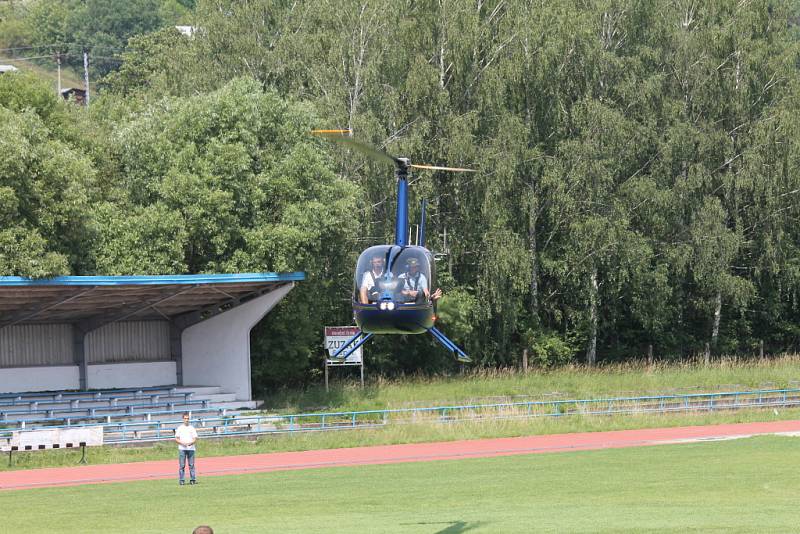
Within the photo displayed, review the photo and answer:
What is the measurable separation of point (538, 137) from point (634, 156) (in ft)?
18.1

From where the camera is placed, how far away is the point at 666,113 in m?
61.4

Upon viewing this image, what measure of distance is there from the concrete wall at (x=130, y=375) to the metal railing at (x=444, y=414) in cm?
504

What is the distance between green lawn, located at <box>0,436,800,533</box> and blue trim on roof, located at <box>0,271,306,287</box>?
1017cm

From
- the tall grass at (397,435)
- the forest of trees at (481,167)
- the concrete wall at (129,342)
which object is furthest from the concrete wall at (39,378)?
the tall grass at (397,435)

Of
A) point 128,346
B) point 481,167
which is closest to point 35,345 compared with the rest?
point 128,346

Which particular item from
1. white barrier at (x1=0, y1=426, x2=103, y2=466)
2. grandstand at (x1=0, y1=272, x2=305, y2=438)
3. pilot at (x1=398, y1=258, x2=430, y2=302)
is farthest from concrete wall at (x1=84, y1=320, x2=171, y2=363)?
pilot at (x1=398, y1=258, x2=430, y2=302)

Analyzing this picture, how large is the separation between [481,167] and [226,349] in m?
15.9

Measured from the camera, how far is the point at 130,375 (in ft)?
156

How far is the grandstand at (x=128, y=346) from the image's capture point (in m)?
41.5

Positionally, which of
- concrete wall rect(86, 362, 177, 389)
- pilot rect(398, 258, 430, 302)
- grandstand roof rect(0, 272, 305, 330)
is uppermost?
grandstand roof rect(0, 272, 305, 330)

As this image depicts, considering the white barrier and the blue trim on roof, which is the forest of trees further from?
the white barrier

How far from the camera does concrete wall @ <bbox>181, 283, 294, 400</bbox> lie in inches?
1858

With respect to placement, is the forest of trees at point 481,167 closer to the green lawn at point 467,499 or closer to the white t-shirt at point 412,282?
the green lawn at point 467,499

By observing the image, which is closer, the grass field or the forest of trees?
the grass field
